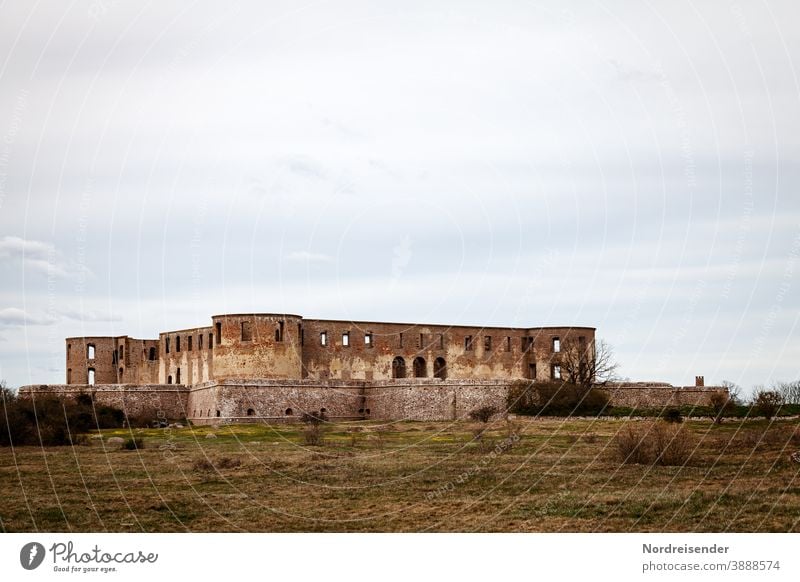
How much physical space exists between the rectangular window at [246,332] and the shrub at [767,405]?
801 inches

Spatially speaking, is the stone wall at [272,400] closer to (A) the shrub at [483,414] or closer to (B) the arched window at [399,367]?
(B) the arched window at [399,367]

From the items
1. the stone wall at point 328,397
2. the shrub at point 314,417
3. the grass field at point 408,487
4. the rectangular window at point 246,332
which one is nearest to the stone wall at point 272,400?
the stone wall at point 328,397

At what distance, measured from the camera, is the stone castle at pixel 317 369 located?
43812 mm

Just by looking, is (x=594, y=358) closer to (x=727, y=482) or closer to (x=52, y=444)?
(x=52, y=444)

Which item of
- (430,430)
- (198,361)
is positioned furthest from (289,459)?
(198,361)

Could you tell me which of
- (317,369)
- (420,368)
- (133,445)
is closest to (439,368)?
(420,368)

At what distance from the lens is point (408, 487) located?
18.2 metres

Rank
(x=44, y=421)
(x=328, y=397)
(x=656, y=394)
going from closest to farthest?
(x=44, y=421) → (x=328, y=397) → (x=656, y=394)

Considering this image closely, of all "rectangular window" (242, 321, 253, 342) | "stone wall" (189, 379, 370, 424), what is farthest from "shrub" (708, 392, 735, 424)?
"rectangular window" (242, 321, 253, 342)

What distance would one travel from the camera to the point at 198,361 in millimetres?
50125

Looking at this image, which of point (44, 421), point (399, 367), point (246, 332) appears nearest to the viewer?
point (44, 421)

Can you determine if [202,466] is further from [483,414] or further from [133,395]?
[133,395]

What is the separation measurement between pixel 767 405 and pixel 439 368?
2050cm

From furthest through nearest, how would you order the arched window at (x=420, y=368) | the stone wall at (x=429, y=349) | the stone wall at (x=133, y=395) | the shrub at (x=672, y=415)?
the arched window at (x=420, y=368)
the stone wall at (x=429, y=349)
the stone wall at (x=133, y=395)
the shrub at (x=672, y=415)
